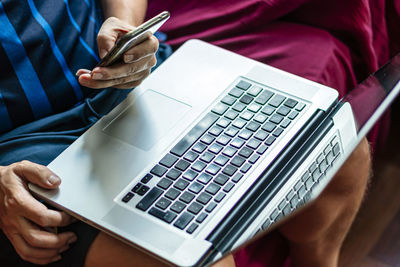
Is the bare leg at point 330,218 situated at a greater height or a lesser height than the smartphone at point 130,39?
lesser

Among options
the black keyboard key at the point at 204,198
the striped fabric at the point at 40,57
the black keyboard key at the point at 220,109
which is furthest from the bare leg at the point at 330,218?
the striped fabric at the point at 40,57

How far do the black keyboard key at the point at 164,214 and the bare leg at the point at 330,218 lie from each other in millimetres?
145

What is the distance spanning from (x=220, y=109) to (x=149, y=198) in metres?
0.20

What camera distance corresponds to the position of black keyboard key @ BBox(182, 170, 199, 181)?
770mm

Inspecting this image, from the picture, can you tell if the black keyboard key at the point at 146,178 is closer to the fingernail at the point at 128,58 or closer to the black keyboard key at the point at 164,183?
the black keyboard key at the point at 164,183

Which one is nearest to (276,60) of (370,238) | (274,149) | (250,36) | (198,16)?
(250,36)

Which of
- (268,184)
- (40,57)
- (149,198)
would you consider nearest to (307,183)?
(268,184)

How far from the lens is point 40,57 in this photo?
0.92 m

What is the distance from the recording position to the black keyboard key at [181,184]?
757 mm

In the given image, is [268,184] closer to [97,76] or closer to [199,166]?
[199,166]

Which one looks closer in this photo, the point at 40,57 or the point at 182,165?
the point at 182,165

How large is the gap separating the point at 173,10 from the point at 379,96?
590 mm

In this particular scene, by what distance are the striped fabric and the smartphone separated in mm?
152

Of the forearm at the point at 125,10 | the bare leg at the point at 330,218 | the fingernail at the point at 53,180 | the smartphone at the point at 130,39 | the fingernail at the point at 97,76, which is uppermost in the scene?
the smartphone at the point at 130,39
